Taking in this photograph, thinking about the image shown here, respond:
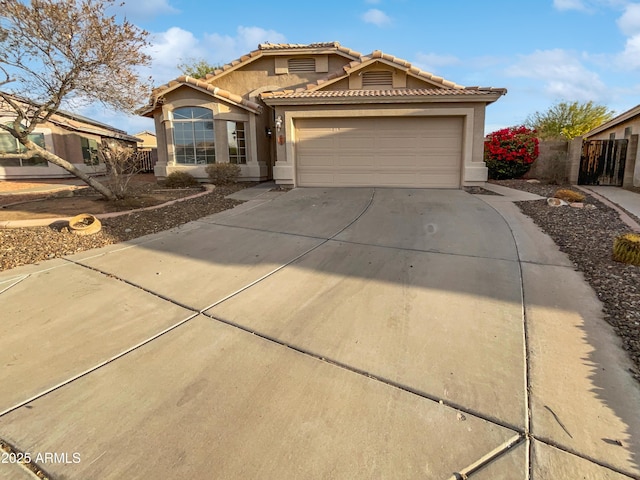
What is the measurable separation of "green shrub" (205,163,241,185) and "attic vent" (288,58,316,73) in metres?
5.91

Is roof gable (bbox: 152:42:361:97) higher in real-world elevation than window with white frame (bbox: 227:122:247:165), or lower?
higher

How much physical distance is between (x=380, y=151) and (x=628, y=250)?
26.8ft

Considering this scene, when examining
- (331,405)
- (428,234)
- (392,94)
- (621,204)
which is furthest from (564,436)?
(392,94)

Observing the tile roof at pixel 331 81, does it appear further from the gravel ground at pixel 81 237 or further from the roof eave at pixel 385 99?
the gravel ground at pixel 81 237

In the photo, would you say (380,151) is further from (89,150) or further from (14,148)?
(89,150)

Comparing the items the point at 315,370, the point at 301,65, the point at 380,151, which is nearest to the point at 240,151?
the point at 301,65

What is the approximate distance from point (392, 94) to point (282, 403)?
11.0 metres

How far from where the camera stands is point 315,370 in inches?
121

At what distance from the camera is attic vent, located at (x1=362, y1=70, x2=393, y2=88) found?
14594 millimetres

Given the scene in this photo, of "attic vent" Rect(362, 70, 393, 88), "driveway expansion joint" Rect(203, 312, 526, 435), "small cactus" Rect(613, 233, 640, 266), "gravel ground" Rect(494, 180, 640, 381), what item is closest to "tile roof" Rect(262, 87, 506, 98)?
"attic vent" Rect(362, 70, 393, 88)

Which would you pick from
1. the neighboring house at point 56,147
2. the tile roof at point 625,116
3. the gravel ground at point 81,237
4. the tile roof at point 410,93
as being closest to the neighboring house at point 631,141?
the tile roof at point 625,116

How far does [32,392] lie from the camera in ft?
9.32

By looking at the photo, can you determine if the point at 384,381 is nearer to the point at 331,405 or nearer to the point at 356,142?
the point at 331,405

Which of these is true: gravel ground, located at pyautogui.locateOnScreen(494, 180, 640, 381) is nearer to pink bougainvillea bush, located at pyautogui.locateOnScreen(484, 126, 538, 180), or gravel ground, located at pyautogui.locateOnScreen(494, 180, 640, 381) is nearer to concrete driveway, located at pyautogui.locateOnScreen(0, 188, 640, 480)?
concrete driveway, located at pyautogui.locateOnScreen(0, 188, 640, 480)
